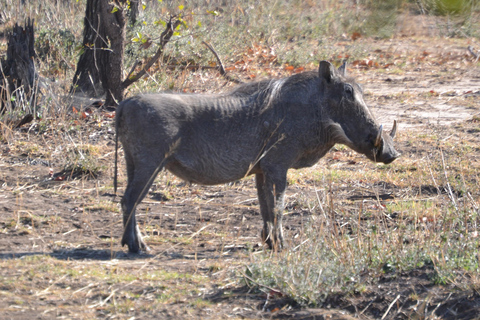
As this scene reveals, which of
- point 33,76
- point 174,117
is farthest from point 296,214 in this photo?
point 33,76

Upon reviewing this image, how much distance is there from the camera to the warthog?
431cm

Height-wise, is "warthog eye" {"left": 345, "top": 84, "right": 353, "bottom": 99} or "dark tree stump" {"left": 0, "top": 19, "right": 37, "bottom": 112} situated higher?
"warthog eye" {"left": 345, "top": 84, "right": 353, "bottom": 99}

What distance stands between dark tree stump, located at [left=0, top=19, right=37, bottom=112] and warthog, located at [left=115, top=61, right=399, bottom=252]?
11.8 ft

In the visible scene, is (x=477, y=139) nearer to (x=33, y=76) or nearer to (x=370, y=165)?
(x=370, y=165)

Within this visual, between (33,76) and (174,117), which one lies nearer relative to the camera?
(174,117)

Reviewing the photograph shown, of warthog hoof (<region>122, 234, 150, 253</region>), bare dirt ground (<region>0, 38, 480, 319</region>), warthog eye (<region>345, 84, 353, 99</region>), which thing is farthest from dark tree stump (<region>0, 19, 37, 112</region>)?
warthog eye (<region>345, 84, 353, 99</region>)

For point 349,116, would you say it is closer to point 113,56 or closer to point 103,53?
point 113,56

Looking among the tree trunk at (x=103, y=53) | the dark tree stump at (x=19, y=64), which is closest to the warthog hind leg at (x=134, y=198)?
the tree trunk at (x=103, y=53)

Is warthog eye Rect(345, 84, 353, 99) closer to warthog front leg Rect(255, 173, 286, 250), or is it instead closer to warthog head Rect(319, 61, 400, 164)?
warthog head Rect(319, 61, 400, 164)

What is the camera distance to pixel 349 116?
191 inches

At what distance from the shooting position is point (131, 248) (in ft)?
14.3

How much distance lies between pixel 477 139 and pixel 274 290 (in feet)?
16.1

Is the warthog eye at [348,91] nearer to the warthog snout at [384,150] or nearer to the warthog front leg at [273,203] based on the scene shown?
the warthog snout at [384,150]

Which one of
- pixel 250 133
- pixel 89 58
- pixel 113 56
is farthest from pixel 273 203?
pixel 89 58
